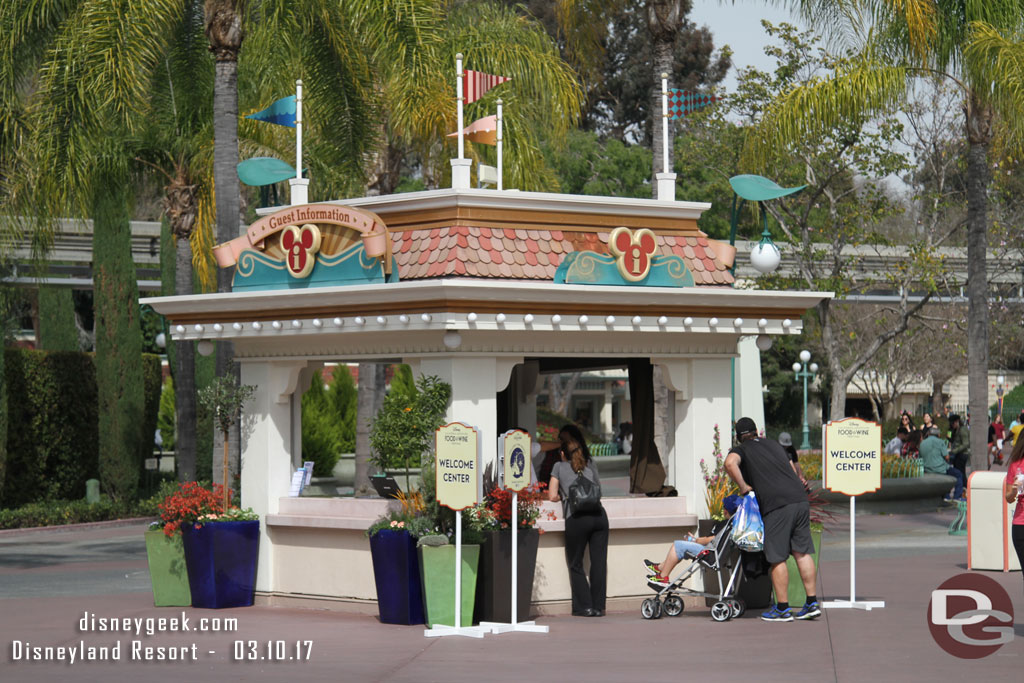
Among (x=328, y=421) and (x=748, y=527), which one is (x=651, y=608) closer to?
(x=748, y=527)

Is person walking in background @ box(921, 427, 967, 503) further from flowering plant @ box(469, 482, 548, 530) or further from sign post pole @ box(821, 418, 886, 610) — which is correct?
flowering plant @ box(469, 482, 548, 530)

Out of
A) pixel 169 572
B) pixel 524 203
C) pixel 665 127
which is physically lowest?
pixel 169 572

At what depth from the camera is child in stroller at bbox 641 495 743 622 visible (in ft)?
41.0

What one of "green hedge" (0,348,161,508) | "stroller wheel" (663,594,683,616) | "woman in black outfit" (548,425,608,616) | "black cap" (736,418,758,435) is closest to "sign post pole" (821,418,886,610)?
"black cap" (736,418,758,435)

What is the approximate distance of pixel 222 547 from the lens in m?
13.7

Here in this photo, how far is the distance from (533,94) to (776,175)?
866cm

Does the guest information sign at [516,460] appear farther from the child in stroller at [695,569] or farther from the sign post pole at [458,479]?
the child in stroller at [695,569]

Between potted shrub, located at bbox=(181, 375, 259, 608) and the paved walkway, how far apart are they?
207 millimetres

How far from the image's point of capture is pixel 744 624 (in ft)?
40.3

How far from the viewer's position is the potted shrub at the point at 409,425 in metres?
12.7

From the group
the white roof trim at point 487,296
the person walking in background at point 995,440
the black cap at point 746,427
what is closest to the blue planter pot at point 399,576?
the white roof trim at point 487,296

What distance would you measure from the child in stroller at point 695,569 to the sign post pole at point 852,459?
1.11 m

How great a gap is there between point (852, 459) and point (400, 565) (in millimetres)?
4396

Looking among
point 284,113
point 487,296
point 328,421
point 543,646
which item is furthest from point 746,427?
point 328,421
